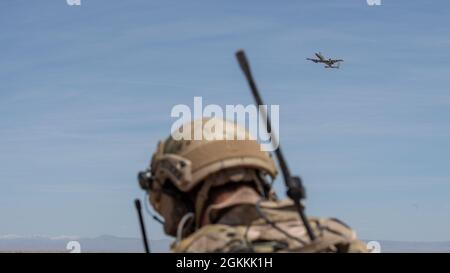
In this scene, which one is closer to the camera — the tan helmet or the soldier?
the soldier

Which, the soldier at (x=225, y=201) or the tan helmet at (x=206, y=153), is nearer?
the soldier at (x=225, y=201)

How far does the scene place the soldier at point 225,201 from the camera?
1277cm

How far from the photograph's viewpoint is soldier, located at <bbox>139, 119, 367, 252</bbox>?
12773mm

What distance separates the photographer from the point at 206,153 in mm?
14078

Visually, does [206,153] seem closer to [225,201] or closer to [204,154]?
[204,154]

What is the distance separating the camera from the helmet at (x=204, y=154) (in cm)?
1404

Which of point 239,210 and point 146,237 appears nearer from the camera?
point 239,210

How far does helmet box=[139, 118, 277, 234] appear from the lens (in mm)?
14039
